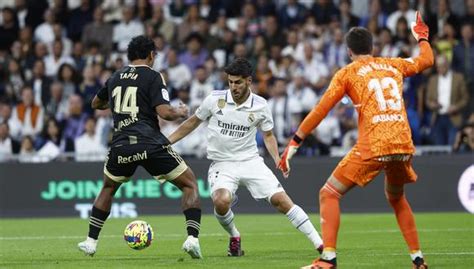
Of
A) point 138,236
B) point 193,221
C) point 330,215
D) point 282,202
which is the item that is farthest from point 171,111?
point 330,215

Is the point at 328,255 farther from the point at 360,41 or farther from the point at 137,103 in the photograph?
the point at 137,103

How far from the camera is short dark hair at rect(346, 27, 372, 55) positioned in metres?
10.3

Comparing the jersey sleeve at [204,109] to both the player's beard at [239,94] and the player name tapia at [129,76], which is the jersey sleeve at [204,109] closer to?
the player's beard at [239,94]

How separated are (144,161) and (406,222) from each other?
3.13 metres

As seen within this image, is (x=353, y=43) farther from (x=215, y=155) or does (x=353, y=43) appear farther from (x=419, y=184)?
(x=419, y=184)

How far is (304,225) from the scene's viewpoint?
1177cm

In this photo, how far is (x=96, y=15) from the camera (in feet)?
83.4

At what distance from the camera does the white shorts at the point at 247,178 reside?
12227 mm

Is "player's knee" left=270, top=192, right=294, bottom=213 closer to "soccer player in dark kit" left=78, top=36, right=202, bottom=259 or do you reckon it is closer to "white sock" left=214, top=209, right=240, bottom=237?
"white sock" left=214, top=209, right=240, bottom=237

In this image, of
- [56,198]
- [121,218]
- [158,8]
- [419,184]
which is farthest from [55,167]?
[419,184]

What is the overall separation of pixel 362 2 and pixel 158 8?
4726 millimetres

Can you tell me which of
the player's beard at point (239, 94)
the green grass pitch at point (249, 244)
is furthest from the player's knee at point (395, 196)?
the player's beard at point (239, 94)

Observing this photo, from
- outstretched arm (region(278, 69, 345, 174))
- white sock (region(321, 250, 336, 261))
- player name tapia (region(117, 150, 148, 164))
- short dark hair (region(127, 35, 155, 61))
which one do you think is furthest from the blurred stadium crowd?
white sock (region(321, 250, 336, 261))

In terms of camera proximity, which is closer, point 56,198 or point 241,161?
point 241,161
